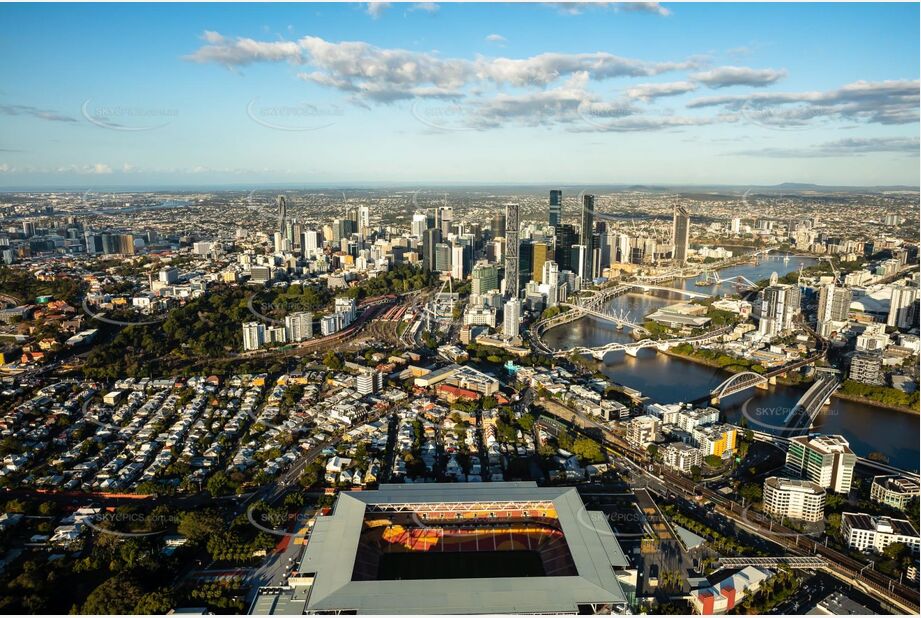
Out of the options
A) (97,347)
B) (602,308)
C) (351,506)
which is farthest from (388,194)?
(351,506)

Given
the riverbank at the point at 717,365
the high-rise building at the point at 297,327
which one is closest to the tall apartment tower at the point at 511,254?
the riverbank at the point at 717,365

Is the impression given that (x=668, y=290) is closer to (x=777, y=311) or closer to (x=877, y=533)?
(x=777, y=311)

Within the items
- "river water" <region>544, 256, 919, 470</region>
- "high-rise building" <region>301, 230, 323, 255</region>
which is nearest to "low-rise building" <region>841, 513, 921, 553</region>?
"river water" <region>544, 256, 919, 470</region>

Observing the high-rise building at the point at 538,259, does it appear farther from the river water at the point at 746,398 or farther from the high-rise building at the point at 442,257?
the high-rise building at the point at 442,257

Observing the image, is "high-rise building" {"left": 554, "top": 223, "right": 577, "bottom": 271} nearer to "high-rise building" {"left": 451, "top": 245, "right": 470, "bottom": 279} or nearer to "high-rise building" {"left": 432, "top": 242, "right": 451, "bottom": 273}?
"high-rise building" {"left": 451, "top": 245, "right": 470, "bottom": 279}

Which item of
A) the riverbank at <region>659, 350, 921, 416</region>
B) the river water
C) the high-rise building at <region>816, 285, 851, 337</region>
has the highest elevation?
the high-rise building at <region>816, 285, 851, 337</region>

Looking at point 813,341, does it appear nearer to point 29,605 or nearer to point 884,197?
point 29,605

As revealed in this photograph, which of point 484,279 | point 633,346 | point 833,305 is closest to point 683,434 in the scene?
point 633,346
